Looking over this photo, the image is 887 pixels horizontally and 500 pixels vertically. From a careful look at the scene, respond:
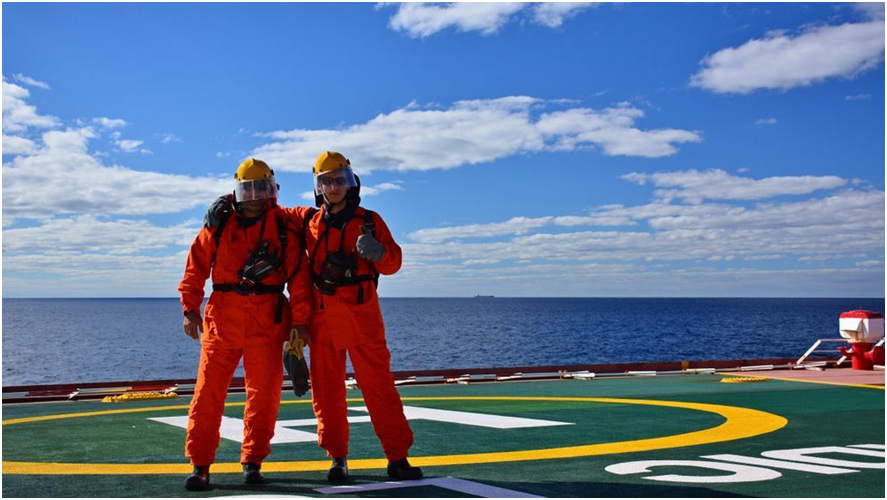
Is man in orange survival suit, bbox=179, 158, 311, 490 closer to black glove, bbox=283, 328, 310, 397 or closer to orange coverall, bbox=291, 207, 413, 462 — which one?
black glove, bbox=283, 328, 310, 397

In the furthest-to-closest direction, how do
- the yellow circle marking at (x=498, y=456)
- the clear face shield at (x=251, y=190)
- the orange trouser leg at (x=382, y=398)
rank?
the yellow circle marking at (x=498, y=456)
the clear face shield at (x=251, y=190)
the orange trouser leg at (x=382, y=398)

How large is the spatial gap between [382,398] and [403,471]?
1.83ft

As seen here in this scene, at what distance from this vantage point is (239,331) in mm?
6328

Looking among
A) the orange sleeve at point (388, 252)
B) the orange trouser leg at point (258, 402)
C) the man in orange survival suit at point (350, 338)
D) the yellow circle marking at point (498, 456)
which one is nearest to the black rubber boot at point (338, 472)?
the man in orange survival suit at point (350, 338)

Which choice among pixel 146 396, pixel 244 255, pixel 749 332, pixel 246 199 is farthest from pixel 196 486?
pixel 749 332

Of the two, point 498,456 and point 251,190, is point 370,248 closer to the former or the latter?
point 251,190

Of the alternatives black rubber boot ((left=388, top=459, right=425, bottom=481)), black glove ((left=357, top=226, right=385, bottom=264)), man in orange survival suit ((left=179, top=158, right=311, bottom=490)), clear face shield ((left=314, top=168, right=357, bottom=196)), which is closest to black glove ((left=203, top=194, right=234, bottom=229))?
man in orange survival suit ((left=179, top=158, right=311, bottom=490))

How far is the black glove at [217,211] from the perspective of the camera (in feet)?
21.2

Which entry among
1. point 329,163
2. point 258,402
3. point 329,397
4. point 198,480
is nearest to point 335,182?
point 329,163

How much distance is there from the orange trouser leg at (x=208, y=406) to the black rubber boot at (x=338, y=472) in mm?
862

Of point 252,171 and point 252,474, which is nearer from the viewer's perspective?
point 252,474

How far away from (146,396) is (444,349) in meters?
58.1

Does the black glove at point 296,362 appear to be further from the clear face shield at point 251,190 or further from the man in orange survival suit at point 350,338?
the clear face shield at point 251,190

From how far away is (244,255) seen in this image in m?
6.45
